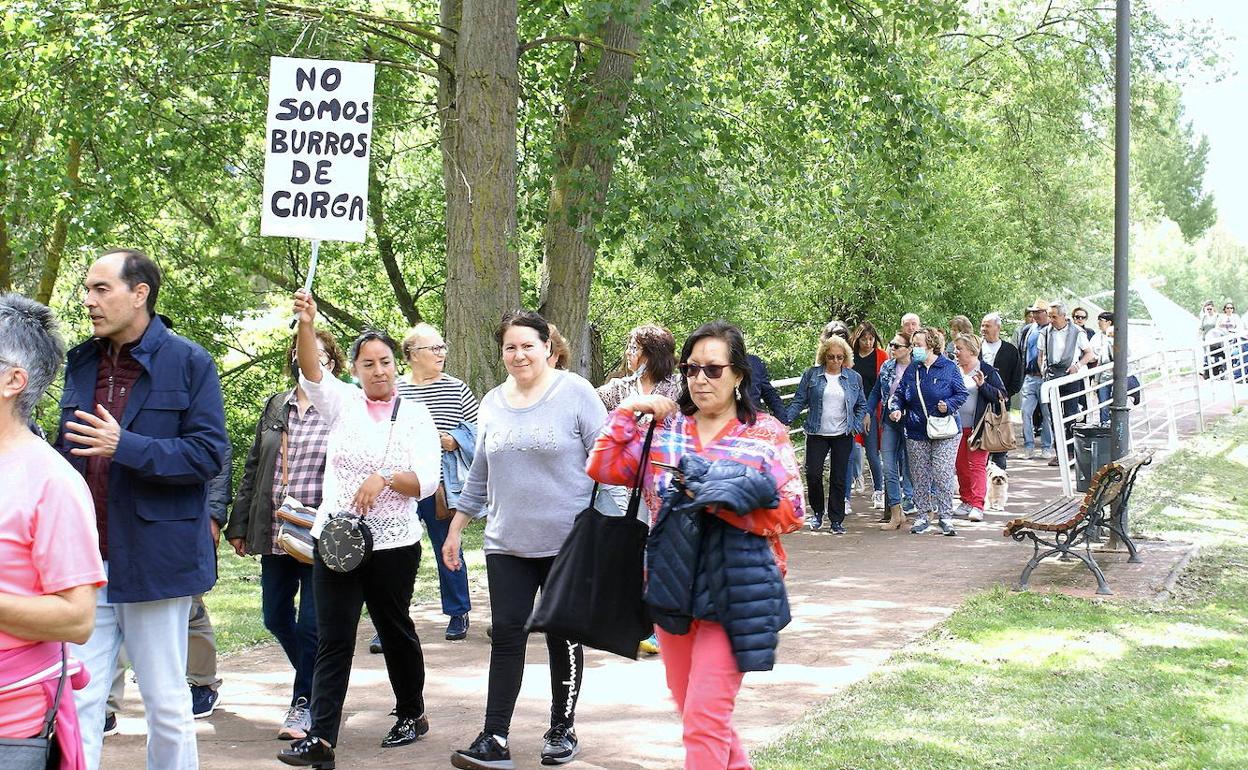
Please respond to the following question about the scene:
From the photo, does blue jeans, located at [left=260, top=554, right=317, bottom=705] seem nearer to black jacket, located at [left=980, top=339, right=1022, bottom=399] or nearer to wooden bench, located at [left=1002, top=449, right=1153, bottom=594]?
wooden bench, located at [left=1002, top=449, right=1153, bottom=594]

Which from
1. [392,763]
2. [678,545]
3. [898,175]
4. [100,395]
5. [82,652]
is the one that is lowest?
[392,763]

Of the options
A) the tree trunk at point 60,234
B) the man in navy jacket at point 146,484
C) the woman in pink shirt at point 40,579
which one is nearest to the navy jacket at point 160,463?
the man in navy jacket at point 146,484

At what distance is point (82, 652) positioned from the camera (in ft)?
15.9

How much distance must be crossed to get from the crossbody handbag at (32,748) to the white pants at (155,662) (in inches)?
58.6

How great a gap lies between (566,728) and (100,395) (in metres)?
2.58

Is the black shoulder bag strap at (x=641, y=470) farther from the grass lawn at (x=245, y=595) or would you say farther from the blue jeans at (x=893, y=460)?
the blue jeans at (x=893, y=460)

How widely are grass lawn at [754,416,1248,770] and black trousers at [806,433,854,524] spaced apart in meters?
3.83

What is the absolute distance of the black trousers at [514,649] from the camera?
6.16 meters

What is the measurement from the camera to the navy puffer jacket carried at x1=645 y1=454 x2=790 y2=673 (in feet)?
15.6

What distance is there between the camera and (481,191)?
1363 centimetres

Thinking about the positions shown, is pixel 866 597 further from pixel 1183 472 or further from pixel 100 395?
pixel 1183 472

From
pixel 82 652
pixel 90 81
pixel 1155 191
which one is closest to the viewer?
pixel 82 652

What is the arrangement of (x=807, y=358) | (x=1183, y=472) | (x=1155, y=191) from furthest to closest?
(x=1155, y=191), (x=807, y=358), (x=1183, y=472)

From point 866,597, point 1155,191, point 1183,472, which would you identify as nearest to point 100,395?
point 866,597
